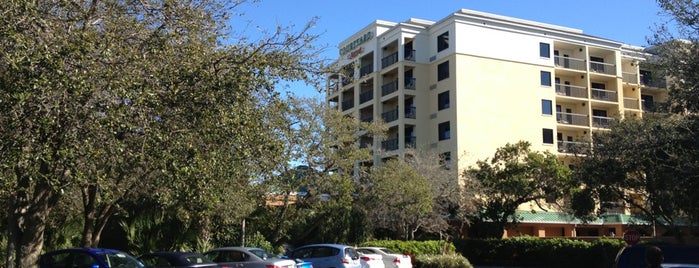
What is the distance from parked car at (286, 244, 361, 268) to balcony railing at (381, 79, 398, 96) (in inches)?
1372

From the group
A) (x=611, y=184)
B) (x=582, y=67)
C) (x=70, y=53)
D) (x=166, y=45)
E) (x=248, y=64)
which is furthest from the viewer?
(x=582, y=67)

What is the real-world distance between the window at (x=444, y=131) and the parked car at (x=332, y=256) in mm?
30839

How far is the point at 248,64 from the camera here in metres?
12.8

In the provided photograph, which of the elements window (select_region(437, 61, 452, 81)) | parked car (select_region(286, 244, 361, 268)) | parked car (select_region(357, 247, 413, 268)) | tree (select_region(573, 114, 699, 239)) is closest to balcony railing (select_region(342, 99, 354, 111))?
window (select_region(437, 61, 452, 81))

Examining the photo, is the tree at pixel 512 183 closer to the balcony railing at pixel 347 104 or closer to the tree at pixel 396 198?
the tree at pixel 396 198

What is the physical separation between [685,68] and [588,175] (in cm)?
1253

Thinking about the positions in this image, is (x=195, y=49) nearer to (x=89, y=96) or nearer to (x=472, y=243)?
(x=89, y=96)

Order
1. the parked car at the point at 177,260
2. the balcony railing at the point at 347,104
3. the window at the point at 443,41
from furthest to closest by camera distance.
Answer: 1. the balcony railing at the point at 347,104
2. the window at the point at 443,41
3. the parked car at the point at 177,260

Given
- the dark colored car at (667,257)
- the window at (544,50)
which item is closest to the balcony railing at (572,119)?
the window at (544,50)

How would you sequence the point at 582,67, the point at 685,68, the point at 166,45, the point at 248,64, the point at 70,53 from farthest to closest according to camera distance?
the point at 582,67
the point at 685,68
the point at 248,64
the point at 166,45
the point at 70,53

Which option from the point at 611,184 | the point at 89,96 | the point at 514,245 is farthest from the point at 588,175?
the point at 89,96

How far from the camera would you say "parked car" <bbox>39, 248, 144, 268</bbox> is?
47.2 feet

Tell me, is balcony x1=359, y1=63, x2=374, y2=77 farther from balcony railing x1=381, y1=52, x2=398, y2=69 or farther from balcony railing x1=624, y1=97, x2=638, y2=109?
balcony railing x1=624, y1=97, x2=638, y2=109

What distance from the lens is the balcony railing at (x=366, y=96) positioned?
193ft
